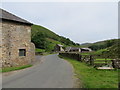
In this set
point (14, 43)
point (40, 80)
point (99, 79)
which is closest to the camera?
point (99, 79)

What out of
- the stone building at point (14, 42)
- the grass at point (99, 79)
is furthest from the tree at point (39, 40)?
the grass at point (99, 79)

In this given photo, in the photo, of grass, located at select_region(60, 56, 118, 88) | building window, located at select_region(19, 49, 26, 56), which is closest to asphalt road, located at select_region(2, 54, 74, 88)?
grass, located at select_region(60, 56, 118, 88)

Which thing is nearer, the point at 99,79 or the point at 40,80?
the point at 99,79

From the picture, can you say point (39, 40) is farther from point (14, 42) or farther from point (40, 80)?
point (40, 80)

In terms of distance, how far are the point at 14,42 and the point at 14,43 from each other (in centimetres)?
12

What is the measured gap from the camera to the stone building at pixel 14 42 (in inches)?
573

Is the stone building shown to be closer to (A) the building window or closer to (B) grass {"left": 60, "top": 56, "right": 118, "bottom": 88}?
(A) the building window

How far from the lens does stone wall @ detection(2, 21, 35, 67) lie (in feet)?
48.2

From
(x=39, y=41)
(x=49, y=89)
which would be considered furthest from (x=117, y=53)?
(x=39, y=41)

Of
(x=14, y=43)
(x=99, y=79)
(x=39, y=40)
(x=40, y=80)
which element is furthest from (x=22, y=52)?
(x=39, y=40)

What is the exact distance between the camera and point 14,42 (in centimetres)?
1575

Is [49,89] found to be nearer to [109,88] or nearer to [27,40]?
[109,88]

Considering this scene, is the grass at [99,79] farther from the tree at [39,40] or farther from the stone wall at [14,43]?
the tree at [39,40]

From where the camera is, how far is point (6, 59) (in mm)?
14742
